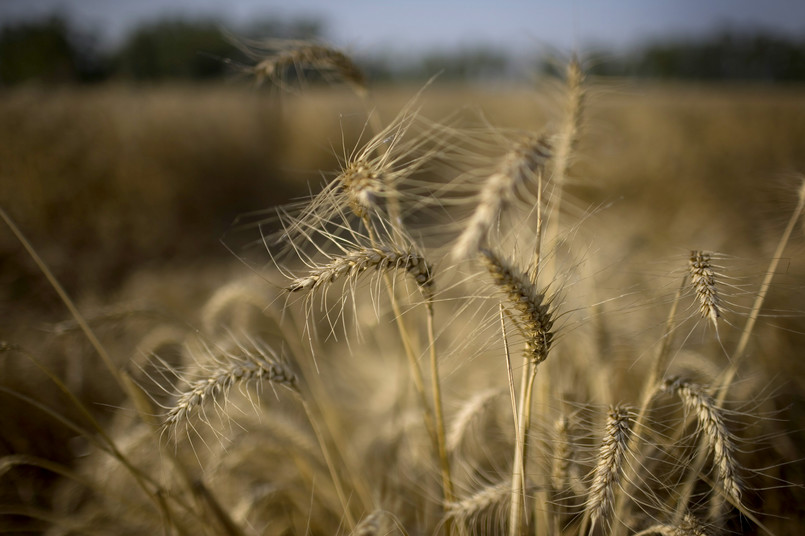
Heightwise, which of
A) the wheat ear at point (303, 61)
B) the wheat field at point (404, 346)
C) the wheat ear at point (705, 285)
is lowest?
the wheat field at point (404, 346)

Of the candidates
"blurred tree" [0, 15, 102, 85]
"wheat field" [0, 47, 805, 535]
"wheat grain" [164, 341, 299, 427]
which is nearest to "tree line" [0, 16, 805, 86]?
"blurred tree" [0, 15, 102, 85]

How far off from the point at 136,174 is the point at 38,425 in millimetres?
4858

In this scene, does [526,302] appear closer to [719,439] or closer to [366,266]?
[366,266]

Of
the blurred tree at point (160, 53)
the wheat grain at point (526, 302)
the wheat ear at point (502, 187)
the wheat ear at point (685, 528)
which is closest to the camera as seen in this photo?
the wheat ear at point (502, 187)

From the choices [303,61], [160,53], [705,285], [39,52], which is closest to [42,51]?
[39,52]

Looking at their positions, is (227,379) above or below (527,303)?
below

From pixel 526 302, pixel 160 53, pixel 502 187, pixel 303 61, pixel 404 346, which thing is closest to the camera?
pixel 502 187

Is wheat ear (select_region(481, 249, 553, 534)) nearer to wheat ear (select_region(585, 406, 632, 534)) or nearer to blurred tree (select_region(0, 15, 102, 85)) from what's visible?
wheat ear (select_region(585, 406, 632, 534))

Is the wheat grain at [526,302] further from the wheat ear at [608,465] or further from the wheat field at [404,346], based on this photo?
the wheat ear at [608,465]

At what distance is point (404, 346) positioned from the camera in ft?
5.80

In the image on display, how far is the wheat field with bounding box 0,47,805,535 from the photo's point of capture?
0.91 meters

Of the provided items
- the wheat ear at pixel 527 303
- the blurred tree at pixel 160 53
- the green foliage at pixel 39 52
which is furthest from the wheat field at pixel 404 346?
the blurred tree at pixel 160 53

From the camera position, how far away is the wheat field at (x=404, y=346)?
0.91 meters

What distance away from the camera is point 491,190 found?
67 cm
